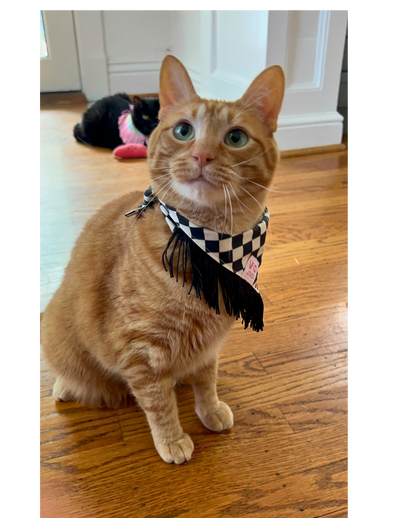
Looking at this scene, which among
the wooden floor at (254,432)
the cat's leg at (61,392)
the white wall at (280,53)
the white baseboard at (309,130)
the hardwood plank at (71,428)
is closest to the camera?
the wooden floor at (254,432)

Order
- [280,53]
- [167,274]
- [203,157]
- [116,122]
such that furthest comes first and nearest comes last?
[116,122], [280,53], [167,274], [203,157]

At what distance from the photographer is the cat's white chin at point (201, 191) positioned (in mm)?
849

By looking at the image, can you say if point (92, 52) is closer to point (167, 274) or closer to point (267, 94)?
point (267, 94)

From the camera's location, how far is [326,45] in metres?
2.69

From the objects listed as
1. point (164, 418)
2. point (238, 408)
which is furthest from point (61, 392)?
point (238, 408)

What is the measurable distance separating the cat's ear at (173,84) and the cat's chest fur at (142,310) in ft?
0.88

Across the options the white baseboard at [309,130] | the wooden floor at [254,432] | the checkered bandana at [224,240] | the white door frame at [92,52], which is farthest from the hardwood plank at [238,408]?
the white door frame at [92,52]

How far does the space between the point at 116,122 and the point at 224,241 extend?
2520 millimetres

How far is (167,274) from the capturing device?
95 cm

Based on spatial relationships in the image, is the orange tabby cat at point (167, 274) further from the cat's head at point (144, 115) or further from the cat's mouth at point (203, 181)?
the cat's head at point (144, 115)

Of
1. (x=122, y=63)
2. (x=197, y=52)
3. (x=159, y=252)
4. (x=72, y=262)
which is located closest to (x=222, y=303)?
(x=159, y=252)

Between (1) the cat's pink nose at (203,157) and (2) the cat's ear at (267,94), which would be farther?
(2) the cat's ear at (267,94)

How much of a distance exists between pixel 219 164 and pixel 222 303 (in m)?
0.32

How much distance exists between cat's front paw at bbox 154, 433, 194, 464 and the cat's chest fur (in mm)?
161
